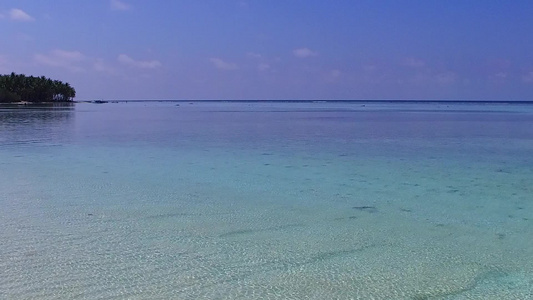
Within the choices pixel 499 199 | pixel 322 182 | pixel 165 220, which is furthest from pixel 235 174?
pixel 499 199

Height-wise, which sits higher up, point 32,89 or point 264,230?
point 32,89

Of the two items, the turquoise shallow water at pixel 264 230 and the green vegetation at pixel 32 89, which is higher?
the green vegetation at pixel 32 89

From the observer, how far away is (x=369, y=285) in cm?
459

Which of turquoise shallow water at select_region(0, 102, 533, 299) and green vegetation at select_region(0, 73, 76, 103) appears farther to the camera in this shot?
green vegetation at select_region(0, 73, 76, 103)

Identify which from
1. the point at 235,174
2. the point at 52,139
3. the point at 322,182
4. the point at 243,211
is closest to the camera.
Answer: the point at 243,211

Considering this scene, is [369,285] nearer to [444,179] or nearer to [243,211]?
[243,211]

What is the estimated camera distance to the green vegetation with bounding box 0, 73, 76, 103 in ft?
280

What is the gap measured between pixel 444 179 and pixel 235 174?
4.67 meters

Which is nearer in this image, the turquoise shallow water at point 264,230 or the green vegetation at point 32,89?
the turquoise shallow water at point 264,230

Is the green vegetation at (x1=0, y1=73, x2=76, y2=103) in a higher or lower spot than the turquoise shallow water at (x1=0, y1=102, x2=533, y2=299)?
higher

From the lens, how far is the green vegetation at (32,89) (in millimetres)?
85475

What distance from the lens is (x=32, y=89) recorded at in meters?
93.0

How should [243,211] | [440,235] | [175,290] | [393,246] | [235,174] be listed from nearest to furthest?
[175,290]
[393,246]
[440,235]
[243,211]
[235,174]

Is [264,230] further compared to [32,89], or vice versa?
[32,89]
